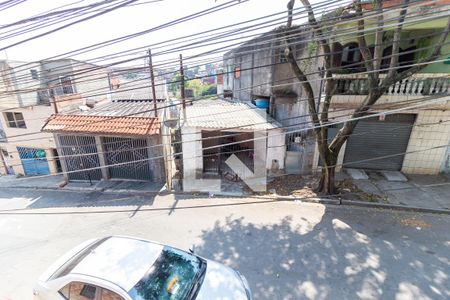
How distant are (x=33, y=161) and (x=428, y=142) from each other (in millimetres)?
20502

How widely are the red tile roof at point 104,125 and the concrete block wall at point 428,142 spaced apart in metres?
10.6

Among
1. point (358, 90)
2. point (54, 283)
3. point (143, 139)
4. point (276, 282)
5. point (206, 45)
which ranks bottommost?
point (276, 282)

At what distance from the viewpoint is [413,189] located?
885cm

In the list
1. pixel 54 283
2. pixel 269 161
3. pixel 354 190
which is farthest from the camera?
pixel 269 161

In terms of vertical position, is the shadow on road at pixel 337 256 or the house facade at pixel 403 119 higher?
the house facade at pixel 403 119

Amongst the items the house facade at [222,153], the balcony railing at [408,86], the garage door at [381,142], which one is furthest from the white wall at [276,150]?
the balcony railing at [408,86]

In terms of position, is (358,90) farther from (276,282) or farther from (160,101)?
(160,101)

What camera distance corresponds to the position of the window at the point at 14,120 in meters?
13.7

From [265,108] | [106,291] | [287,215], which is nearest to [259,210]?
[287,215]

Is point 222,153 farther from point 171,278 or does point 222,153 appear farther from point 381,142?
point 171,278

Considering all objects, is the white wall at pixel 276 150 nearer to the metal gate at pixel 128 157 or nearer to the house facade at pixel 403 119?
the house facade at pixel 403 119

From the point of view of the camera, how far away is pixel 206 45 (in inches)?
180

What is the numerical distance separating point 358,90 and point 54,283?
1072cm

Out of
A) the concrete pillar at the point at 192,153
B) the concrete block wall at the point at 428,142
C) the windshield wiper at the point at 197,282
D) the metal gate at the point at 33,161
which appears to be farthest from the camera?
the metal gate at the point at 33,161
